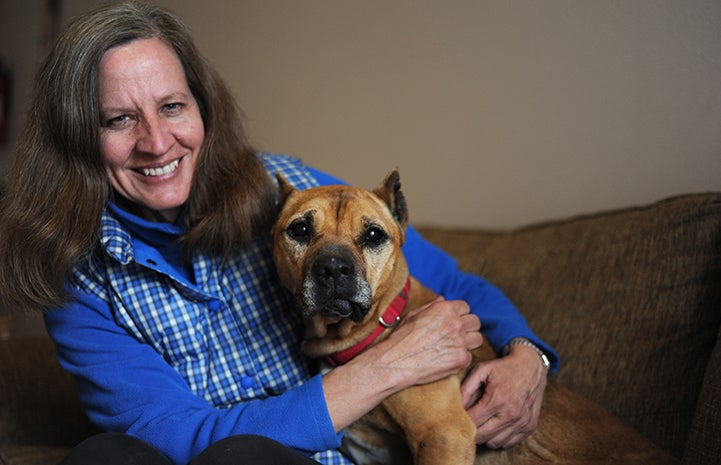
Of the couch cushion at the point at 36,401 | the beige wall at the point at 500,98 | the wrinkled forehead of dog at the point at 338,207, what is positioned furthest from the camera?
the couch cushion at the point at 36,401

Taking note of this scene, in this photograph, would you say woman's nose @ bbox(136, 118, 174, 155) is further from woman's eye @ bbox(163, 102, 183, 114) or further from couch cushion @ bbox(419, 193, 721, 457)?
couch cushion @ bbox(419, 193, 721, 457)

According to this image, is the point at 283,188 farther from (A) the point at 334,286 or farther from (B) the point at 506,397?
(B) the point at 506,397

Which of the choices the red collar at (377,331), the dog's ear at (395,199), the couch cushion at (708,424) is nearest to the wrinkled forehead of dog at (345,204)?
the dog's ear at (395,199)

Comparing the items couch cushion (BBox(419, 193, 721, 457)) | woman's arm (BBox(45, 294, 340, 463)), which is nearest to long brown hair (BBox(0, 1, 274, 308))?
woman's arm (BBox(45, 294, 340, 463))

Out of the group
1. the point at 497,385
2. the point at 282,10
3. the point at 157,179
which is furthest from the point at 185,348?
the point at 282,10

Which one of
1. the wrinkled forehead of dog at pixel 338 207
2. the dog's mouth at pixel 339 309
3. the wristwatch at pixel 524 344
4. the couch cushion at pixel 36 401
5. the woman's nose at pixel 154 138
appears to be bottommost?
the couch cushion at pixel 36 401

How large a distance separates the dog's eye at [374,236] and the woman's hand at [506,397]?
488mm

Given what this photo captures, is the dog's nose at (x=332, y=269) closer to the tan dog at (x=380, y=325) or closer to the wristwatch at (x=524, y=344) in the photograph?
the tan dog at (x=380, y=325)

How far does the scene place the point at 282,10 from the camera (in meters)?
4.07

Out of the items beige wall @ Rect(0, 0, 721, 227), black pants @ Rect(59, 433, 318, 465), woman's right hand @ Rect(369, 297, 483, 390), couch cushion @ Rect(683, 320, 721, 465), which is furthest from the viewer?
beige wall @ Rect(0, 0, 721, 227)

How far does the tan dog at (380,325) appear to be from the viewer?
5.77ft

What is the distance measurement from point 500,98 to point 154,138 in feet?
5.43

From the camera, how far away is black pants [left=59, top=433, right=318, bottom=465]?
1.40 meters

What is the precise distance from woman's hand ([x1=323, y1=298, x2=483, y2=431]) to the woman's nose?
0.86 metres
